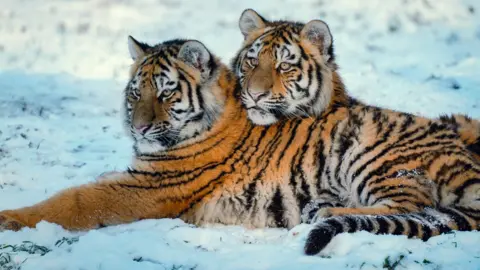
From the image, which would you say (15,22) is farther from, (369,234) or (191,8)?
(369,234)

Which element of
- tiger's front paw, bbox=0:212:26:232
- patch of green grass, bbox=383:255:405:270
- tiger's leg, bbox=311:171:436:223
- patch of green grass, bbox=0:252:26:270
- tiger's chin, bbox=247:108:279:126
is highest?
tiger's chin, bbox=247:108:279:126

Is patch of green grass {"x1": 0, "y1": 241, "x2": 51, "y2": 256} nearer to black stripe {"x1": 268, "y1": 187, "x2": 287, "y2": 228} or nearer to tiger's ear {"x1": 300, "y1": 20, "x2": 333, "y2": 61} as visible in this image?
black stripe {"x1": 268, "y1": 187, "x2": 287, "y2": 228}

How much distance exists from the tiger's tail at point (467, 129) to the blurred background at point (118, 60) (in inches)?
115

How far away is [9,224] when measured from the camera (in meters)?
4.79

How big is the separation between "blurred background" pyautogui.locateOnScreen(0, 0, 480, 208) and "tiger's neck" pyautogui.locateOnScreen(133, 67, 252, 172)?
1159 millimetres

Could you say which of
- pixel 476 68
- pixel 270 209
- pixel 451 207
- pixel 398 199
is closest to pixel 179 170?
pixel 270 209

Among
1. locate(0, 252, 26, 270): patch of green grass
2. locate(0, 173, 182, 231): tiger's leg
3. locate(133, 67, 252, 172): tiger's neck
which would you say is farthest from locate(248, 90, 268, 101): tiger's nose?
locate(0, 252, 26, 270): patch of green grass

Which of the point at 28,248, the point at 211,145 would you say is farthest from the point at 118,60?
the point at 28,248

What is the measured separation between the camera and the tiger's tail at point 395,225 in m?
4.20

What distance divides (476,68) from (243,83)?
606 cm

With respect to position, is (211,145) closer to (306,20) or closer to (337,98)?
(337,98)

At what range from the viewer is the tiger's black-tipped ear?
6.00 metres

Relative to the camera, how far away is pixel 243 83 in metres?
5.57

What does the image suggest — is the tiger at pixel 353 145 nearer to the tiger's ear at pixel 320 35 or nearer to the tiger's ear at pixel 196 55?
the tiger's ear at pixel 320 35
